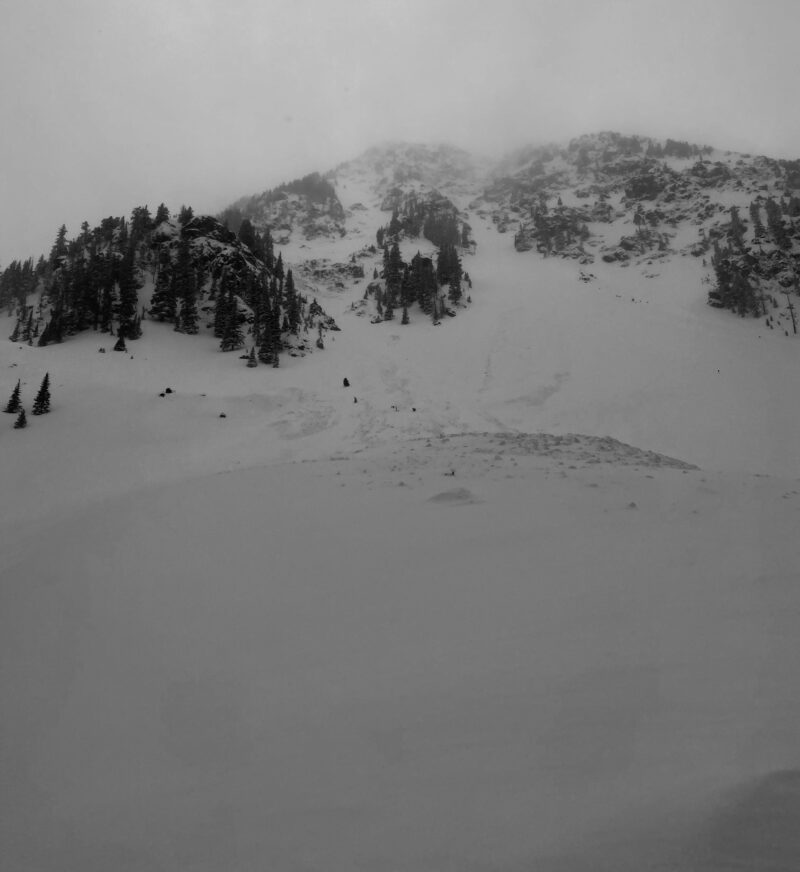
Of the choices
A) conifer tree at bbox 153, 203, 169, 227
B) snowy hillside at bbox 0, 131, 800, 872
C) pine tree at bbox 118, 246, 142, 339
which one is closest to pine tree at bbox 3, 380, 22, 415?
snowy hillside at bbox 0, 131, 800, 872

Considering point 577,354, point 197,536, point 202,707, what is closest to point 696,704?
point 202,707

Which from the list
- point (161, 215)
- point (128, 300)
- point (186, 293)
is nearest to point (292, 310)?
point (186, 293)

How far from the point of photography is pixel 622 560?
677cm

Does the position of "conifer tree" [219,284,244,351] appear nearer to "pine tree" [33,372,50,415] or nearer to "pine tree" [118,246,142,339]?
"pine tree" [118,246,142,339]

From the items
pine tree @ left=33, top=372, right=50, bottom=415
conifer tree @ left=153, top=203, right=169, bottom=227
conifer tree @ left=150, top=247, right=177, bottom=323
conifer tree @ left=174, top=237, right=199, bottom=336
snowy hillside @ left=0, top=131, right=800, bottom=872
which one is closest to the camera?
snowy hillside @ left=0, top=131, right=800, bottom=872

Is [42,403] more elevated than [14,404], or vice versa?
[42,403]

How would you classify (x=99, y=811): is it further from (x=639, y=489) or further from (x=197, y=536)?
(x=639, y=489)

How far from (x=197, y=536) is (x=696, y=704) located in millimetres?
8095

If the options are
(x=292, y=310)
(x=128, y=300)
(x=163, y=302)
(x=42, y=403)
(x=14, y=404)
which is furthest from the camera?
(x=292, y=310)

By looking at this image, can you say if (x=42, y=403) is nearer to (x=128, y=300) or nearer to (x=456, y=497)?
(x=456, y=497)

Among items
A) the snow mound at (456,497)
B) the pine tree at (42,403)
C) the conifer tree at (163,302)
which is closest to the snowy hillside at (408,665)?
the snow mound at (456,497)

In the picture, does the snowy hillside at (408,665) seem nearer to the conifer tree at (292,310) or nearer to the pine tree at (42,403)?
the pine tree at (42,403)

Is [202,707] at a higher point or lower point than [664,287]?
lower

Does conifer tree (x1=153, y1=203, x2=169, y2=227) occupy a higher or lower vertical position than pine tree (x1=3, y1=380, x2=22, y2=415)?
higher
